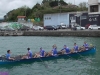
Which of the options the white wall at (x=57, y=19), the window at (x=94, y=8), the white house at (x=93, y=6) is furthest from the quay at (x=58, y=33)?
the window at (x=94, y=8)

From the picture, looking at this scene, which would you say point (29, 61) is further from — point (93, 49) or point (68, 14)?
point (68, 14)

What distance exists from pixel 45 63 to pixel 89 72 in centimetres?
625

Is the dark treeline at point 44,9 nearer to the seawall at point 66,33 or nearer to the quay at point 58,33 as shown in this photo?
the quay at point 58,33

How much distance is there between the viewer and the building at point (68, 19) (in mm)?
81938

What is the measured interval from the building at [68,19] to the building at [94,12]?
1950 millimetres

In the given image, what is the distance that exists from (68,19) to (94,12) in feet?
34.0

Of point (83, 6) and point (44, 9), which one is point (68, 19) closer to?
point (44, 9)

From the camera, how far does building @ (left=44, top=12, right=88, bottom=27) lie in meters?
81.9

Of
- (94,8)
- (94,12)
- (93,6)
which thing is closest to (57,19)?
(93,6)

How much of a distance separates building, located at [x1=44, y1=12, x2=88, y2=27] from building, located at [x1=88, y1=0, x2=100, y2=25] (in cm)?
195

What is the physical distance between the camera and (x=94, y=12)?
3179 inches

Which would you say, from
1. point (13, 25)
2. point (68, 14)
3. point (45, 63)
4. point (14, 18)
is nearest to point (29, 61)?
point (45, 63)

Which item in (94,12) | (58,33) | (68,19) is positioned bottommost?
(58,33)

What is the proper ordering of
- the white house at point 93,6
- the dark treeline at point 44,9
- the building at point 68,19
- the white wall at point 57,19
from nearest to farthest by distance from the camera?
the white house at point 93,6 → the building at point 68,19 → the white wall at point 57,19 → the dark treeline at point 44,9
